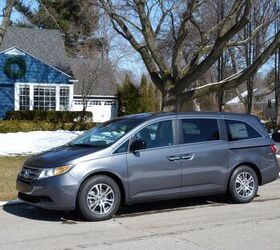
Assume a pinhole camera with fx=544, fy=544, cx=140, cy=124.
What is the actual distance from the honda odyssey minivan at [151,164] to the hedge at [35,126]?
17797 millimetres

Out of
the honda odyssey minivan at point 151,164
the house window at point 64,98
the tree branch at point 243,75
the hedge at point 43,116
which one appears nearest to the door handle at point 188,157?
the honda odyssey minivan at point 151,164

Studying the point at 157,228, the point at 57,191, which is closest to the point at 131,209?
the point at 157,228

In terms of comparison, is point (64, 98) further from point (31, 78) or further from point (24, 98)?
point (24, 98)

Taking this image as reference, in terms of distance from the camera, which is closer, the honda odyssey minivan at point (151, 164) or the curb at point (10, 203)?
the honda odyssey minivan at point (151, 164)

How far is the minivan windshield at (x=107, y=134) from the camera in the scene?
8.86 meters

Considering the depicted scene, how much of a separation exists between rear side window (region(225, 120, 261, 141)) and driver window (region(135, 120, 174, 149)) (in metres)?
1.28

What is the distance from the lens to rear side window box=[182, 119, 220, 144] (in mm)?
9383

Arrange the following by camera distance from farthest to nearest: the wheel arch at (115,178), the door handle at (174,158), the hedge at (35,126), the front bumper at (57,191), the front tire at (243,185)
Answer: the hedge at (35,126), the front tire at (243,185), the door handle at (174,158), the wheel arch at (115,178), the front bumper at (57,191)

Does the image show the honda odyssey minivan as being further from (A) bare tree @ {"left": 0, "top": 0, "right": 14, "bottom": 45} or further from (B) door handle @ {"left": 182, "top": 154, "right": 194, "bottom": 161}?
(A) bare tree @ {"left": 0, "top": 0, "right": 14, "bottom": 45}

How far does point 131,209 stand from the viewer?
30.8 ft

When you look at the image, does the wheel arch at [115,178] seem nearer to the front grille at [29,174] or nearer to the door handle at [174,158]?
the front grille at [29,174]

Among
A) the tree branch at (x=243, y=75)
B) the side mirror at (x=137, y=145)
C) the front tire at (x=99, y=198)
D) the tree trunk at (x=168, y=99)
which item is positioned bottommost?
the front tire at (x=99, y=198)

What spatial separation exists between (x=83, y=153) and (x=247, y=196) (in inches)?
Result: 130

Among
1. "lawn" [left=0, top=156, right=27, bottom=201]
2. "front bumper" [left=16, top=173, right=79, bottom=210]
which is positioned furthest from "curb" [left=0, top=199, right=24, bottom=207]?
"front bumper" [left=16, top=173, right=79, bottom=210]
